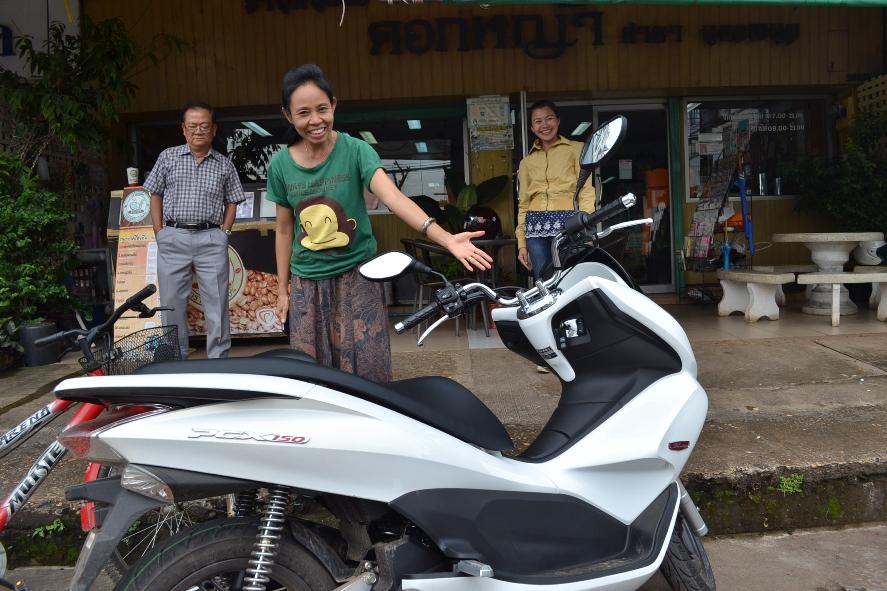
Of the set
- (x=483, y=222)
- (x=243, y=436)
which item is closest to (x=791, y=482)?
(x=243, y=436)

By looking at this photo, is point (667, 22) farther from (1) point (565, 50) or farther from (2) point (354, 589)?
(2) point (354, 589)

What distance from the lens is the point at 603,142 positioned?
2.09m

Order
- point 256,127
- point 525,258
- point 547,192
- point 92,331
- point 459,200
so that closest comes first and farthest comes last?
point 92,331 < point 547,192 < point 525,258 < point 459,200 < point 256,127

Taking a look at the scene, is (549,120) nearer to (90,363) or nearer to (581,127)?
(90,363)

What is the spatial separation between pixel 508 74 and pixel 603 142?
5879mm

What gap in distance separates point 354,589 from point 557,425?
815 mm

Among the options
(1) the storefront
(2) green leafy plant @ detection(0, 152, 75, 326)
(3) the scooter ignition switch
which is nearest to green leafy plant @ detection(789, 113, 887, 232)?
(1) the storefront

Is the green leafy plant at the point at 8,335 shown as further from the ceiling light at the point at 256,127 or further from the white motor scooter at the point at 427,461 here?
the white motor scooter at the point at 427,461

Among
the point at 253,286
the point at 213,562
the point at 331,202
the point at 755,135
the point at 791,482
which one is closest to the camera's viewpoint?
the point at 213,562

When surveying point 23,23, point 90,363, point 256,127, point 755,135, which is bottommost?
point 90,363

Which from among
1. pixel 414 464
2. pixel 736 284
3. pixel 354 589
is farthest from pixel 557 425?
pixel 736 284

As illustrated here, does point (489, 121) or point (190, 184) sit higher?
point (489, 121)

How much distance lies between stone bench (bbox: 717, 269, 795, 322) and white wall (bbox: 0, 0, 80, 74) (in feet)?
22.3

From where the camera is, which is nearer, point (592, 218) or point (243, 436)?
point (243, 436)
